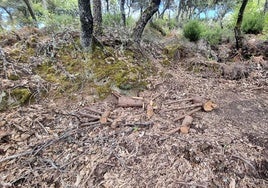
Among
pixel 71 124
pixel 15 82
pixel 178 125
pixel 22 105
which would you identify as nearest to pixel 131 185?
pixel 178 125

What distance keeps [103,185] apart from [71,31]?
280 cm

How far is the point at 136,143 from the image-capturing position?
1.97m

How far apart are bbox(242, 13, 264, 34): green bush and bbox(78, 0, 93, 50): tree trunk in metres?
5.52

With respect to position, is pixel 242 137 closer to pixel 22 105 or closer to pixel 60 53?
pixel 22 105

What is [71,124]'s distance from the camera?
2262 millimetres

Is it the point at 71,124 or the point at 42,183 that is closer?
the point at 42,183

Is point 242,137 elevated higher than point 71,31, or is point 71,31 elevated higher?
point 71,31

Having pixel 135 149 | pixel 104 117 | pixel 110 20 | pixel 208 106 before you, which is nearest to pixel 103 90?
pixel 104 117

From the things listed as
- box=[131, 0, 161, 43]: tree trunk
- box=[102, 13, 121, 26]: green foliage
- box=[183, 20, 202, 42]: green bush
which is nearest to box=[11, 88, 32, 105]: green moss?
box=[131, 0, 161, 43]: tree trunk

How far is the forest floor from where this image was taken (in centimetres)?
164

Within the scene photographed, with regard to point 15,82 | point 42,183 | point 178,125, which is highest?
point 15,82

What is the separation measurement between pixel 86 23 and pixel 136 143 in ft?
6.55

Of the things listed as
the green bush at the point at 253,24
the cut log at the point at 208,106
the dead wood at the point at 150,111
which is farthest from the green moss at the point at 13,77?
the green bush at the point at 253,24

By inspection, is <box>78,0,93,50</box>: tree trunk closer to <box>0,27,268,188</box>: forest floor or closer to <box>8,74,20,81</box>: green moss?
<box>0,27,268,188</box>: forest floor
